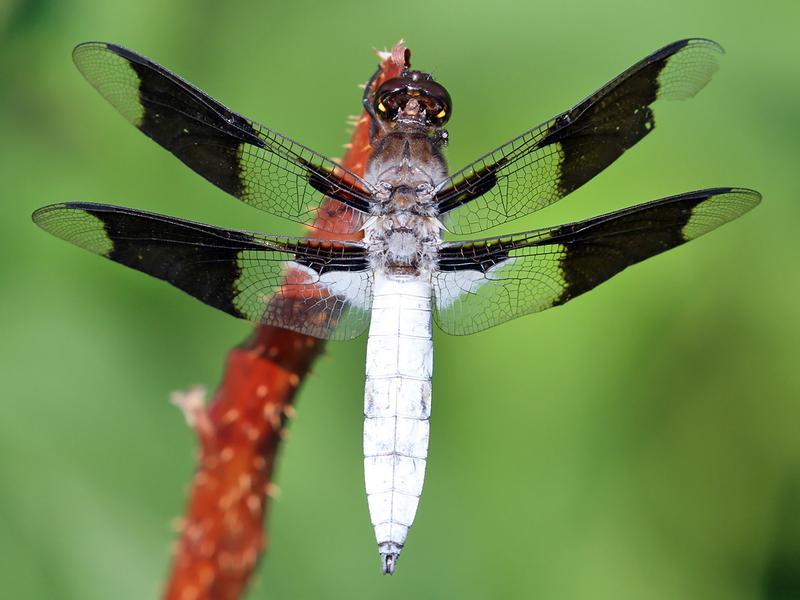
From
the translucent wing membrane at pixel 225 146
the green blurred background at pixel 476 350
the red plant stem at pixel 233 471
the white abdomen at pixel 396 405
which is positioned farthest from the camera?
the green blurred background at pixel 476 350

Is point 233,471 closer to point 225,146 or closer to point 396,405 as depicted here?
point 396,405

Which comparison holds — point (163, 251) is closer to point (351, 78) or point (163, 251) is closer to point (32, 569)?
point (32, 569)

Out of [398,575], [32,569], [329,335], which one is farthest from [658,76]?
[32,569]

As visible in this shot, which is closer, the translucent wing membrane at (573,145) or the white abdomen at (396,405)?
the white abdomen at (396,405)

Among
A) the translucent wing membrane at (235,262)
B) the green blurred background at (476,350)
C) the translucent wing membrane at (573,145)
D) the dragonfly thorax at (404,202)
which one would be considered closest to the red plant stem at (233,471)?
the translucent wing membrane at (235,262)

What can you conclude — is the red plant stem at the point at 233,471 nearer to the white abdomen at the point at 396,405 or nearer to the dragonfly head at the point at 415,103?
the white abdomen at the point at 396,405

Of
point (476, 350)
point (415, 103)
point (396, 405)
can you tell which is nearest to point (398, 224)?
point (415, 103)
